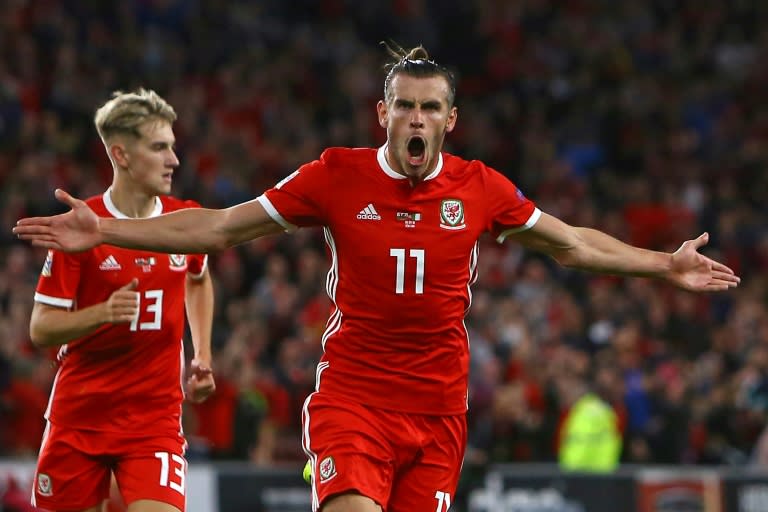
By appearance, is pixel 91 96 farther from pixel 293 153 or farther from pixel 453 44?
pixel 453 44

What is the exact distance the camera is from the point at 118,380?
22.8ft

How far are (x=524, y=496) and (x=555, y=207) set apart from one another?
681cm

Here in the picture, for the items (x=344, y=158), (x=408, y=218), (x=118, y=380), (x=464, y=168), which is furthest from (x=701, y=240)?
(x=118, y=380)

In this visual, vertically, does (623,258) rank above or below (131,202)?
below

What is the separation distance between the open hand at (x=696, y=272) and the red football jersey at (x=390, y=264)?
843 millimetres

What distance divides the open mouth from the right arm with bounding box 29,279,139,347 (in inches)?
56.3

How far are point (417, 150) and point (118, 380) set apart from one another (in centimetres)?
193

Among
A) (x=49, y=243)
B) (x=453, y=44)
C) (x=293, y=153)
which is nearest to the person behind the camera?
(x=49, y=243)

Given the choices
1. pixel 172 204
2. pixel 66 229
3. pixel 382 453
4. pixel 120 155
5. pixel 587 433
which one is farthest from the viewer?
pixel 587 433

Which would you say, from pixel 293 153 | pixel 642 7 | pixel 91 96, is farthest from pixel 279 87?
pixel 642 7

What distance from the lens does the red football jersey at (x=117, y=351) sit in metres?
6.91

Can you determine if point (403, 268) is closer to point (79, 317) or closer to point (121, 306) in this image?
point (121, 306)

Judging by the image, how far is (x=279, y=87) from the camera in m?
19.6

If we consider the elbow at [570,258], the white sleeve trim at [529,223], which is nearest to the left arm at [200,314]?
the white sleeve trim at [529,223]
